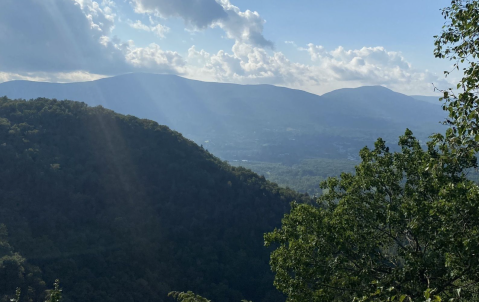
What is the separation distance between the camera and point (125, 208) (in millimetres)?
51844

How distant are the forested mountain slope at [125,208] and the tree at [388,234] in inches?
1190

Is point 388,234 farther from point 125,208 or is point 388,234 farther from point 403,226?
point 125,208

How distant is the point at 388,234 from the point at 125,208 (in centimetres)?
4819

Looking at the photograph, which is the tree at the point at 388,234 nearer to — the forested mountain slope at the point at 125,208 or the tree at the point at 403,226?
the tree at the point at 403,226

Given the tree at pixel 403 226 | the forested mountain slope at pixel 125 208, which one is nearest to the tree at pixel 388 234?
the tree at pixel 403 226

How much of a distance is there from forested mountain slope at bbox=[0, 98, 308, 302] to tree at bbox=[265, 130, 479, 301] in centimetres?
3022

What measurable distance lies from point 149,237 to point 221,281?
11.8 metres

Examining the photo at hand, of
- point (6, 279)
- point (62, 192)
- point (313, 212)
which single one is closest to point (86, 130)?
point (62, 192)

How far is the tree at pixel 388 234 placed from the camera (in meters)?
6.82

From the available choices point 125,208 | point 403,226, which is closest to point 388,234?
point 403,226

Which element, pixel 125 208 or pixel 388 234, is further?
pixel 125 208

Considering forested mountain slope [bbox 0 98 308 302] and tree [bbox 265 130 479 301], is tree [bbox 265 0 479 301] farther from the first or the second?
forested mountain slope [bbox 0 98 308 302]

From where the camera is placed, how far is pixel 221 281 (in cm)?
4550

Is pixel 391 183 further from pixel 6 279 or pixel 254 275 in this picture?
pixel 254 275
